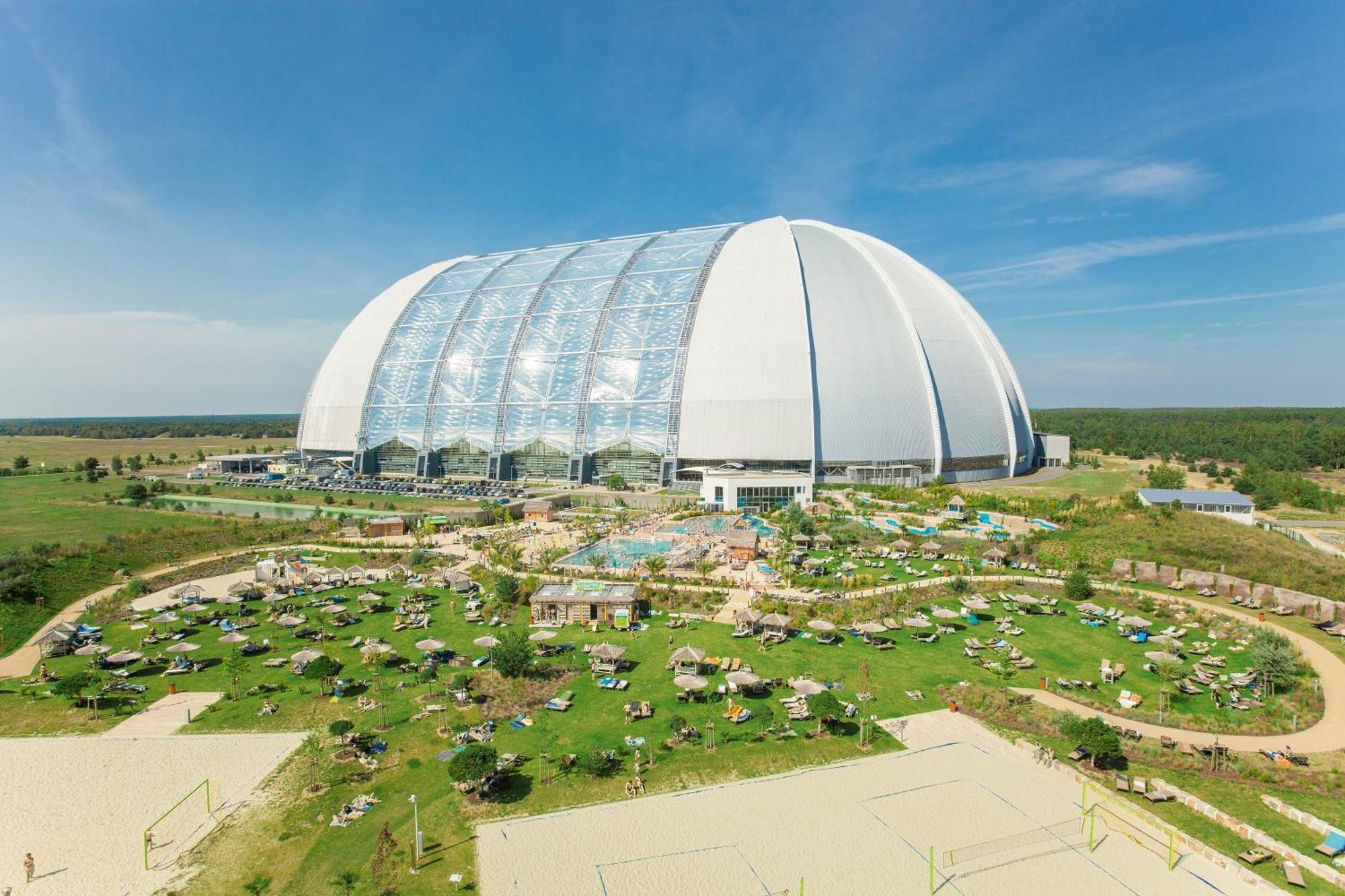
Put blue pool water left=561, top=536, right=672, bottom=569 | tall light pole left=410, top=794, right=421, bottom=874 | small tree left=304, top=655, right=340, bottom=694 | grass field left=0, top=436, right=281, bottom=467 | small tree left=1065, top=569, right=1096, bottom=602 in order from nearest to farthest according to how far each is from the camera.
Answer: tall light pole left=410, top=794, right=421, bottom=874 → small tree left=304, top=655, right=340, bottom=694 → small tree left=1065, top=569, right=1096, bottom=602 → blue pool water left=561, top=536, right=672, bottom=569 → grass field left=0, top=436, right=281, bottom=467

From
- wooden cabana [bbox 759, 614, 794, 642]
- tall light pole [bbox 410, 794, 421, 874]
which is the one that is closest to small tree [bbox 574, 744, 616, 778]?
tall light pole [bbox 410, 794, 421, 874]

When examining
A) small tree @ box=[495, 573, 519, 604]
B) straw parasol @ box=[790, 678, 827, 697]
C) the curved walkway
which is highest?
small tree @ box=[495, 573, 519, 604]

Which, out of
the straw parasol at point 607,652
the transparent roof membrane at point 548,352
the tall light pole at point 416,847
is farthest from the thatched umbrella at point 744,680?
the transparent roof membrane at point 548,352

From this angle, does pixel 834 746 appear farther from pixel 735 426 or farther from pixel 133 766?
pixel 735 426

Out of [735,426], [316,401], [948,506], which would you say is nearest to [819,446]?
[735,426]

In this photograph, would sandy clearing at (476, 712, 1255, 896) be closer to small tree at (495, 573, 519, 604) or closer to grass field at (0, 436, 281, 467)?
small tree at (495, 573, 519, 604)

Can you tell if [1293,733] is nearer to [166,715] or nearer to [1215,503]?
[1215,503]

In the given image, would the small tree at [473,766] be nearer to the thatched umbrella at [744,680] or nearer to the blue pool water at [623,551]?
the thatched umbrella at [744,680]
